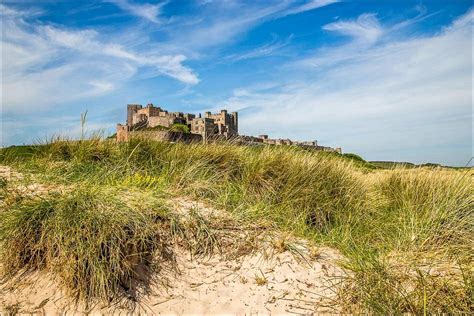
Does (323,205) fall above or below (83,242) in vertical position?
above

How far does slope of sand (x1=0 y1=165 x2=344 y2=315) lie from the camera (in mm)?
2916

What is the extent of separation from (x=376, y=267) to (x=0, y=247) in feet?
11.9

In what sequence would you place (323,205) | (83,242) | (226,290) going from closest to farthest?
(83,242) → (226,290) → (323,205)

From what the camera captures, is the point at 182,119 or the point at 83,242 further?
the point at 182,119

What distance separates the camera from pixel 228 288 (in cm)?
323

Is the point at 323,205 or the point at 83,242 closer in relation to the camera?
the point at 83,242

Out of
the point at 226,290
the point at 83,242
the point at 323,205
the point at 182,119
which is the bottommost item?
the point at 226,290

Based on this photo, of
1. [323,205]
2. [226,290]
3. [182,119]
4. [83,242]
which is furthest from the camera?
[182,119]

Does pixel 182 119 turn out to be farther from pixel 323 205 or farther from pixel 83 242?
pixel 83 242

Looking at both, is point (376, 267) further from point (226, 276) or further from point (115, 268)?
point (115, 268)

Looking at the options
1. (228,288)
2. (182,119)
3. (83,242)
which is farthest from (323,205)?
(182,119)

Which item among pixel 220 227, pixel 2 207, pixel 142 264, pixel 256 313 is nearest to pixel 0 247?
pixel 2 207

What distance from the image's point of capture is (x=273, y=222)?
4.16m

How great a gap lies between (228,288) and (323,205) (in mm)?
2538
